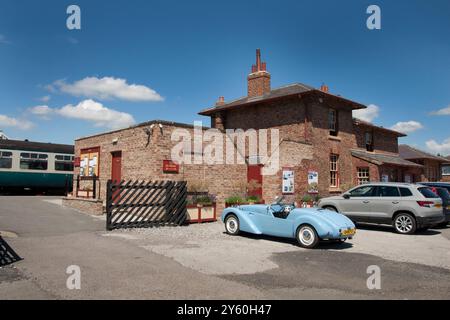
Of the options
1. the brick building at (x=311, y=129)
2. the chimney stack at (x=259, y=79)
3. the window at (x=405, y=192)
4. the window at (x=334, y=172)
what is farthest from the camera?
the chimney stack at (x=259, y=79)

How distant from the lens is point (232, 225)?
422 inches

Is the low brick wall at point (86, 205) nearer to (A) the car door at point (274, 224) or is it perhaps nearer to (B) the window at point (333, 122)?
(A) the car door at point (274, 224)

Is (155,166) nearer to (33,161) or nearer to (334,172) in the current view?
(334,172)

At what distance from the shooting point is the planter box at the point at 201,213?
1323 cm

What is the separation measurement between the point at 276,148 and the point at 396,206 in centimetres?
676

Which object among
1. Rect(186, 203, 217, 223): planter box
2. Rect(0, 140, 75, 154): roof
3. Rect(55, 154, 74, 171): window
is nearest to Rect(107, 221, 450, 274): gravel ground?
Rect(186, 203, 217, 223): planter box

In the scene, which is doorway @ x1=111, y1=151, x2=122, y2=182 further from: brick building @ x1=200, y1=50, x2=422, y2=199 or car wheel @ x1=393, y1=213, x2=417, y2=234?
car wheel @ x1=393, y1=213, x2=417, y2=234

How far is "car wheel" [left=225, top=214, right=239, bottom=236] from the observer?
10.6 m

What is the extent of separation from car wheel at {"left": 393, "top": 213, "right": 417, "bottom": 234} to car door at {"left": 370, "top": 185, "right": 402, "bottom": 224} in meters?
0.23

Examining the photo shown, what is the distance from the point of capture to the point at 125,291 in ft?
16.6

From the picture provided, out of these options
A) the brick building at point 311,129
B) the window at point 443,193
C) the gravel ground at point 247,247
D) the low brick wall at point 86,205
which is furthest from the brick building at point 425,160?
the low brick wall at point 86,205

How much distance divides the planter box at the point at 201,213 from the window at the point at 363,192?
5.27 meters
